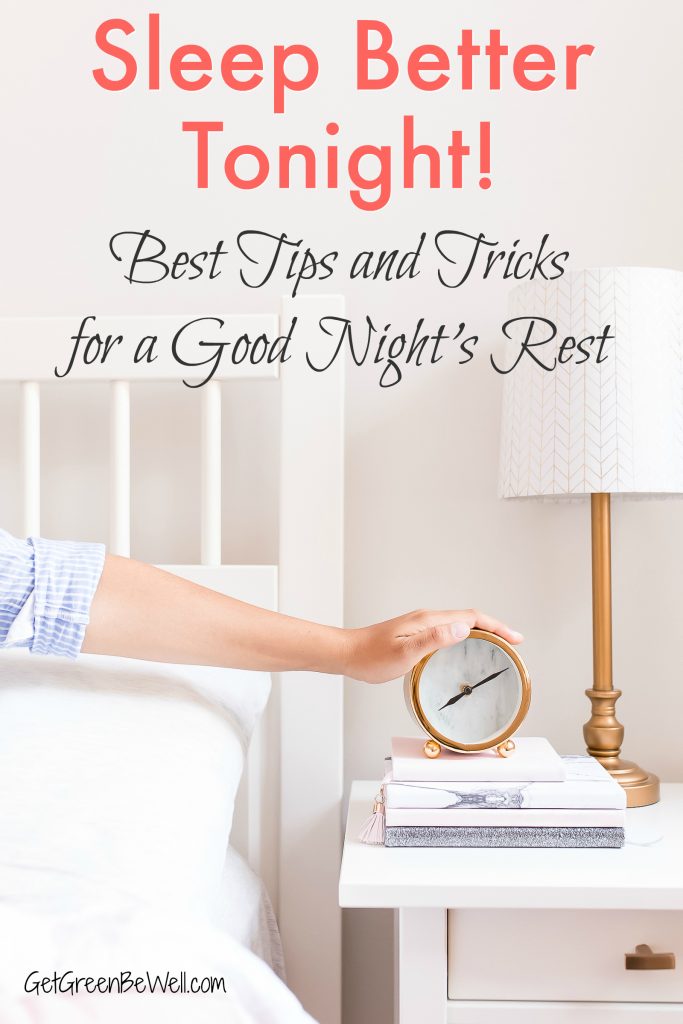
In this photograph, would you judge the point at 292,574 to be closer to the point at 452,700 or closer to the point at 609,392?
the point at 452,700

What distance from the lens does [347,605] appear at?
4.37ft

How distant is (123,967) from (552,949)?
1.60 ft

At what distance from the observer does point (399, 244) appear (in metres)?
1.33

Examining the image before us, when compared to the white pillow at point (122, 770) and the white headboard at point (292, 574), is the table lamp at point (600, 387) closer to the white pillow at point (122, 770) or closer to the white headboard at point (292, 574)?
the white headboard at point (292, 574)

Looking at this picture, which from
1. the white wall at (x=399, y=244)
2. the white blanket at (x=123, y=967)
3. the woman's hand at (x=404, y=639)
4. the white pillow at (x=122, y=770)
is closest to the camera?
the white blanket at (x=123, y=967)

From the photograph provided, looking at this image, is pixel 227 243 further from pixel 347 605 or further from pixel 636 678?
pixel 636 678

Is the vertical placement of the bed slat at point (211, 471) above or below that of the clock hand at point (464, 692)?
above

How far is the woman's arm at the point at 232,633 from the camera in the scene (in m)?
0.98

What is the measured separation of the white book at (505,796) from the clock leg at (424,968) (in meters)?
0.11

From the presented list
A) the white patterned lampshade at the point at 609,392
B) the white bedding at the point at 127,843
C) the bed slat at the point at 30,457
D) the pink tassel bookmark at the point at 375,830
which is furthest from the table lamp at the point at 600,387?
the bed slat at the point at 30,457

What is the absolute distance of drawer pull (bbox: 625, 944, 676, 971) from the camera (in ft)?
2.87

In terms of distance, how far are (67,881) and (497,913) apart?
0.43 metres

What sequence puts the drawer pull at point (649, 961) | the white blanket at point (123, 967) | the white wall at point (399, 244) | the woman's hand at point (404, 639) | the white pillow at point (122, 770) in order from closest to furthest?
the white blanket at point (123, 967) < the white pillow at point (122, 770) < the drawer pull at point (649, 961) < the woman's hand at point (404, 639) < the white wall at point (399, 244)

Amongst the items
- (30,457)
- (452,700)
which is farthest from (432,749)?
(30,457)
